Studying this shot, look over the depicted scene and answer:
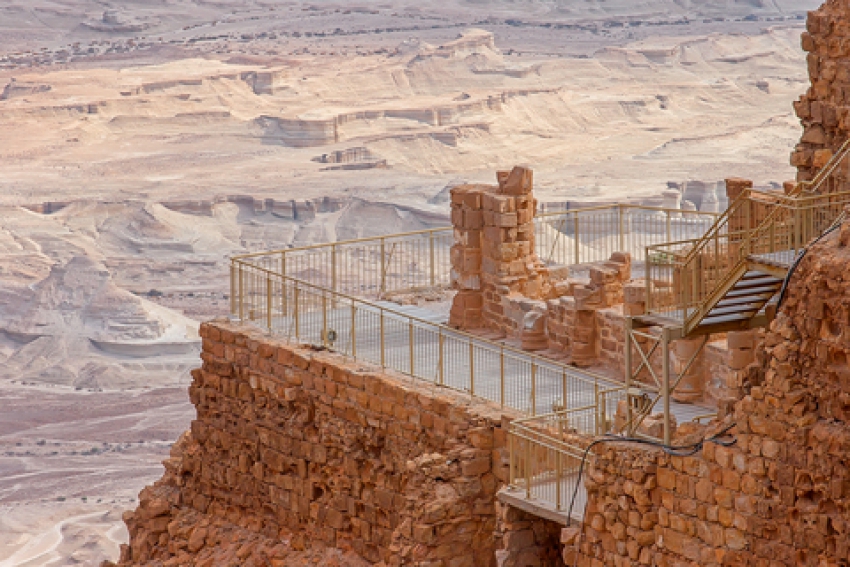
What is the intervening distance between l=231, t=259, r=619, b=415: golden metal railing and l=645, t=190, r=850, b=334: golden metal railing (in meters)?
3.14

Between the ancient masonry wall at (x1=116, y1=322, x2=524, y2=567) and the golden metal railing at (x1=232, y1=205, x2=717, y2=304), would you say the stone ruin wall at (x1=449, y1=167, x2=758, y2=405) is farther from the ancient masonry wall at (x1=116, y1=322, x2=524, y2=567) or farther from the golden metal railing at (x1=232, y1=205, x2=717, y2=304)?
the ancient masonry wall at (x1=116, y1=322, x2=524, y2=567)

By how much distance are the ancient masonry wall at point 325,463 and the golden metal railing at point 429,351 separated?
0.45 metres

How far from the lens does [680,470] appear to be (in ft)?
62.2

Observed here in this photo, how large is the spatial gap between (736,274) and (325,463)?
360 inches

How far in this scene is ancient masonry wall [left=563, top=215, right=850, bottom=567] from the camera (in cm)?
1745

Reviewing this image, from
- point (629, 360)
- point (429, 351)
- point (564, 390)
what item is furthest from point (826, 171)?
point (429, 351)

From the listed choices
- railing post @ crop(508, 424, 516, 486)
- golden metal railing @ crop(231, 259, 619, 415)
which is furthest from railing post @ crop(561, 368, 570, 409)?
railing post @ crop(508, 424, 516, 486)

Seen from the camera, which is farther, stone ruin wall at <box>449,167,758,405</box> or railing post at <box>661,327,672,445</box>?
stone ruin wall at <box>449,167,758,405</box>

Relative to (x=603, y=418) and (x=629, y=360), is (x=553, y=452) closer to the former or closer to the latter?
(x=603, y=418)

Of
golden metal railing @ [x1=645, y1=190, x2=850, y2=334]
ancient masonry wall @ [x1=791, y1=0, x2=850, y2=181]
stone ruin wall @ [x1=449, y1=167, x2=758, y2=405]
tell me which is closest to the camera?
golden metal railing @ [x1=645, y1=190, x2=850, y2=334]

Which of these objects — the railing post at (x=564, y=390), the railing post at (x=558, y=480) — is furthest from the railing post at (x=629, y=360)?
the railing post at (x=564, y=390)

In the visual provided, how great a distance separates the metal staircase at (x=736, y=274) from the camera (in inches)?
762

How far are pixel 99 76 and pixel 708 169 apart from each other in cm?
3707

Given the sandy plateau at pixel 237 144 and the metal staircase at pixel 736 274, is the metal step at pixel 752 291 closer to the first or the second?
the metal staircase at pixel 736 274
